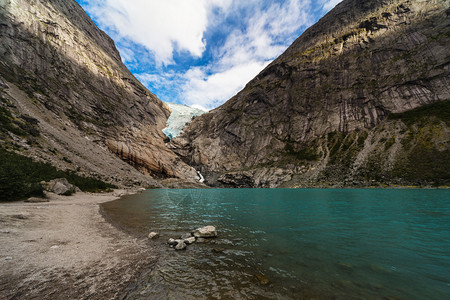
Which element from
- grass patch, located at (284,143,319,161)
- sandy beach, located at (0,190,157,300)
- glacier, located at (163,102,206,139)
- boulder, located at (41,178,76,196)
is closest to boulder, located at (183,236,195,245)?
sandy beach, located at (0,190,157,300)

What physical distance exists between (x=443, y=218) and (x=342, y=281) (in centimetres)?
1823

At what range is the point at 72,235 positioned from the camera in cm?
996

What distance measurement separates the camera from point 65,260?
686 cm

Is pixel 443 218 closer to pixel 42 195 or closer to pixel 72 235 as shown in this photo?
pixel 72 235

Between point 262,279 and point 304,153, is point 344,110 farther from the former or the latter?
point 262,279

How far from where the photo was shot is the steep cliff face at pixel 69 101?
155 feet

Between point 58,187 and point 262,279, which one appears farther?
point 58,187

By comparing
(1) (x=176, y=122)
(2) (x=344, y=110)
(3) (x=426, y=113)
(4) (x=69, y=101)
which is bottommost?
(3) (x=426, y=113)

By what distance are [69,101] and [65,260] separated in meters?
104

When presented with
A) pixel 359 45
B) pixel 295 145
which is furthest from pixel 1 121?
pixel 359 45

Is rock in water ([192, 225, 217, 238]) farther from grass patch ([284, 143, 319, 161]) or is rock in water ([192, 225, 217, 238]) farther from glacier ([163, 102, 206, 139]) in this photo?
glacier ([163, 102, 206, 139])

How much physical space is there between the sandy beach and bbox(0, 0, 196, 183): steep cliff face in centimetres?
3414

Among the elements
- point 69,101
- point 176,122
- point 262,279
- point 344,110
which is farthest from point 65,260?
point 176,122

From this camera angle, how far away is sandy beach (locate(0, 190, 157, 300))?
492 centimetres
